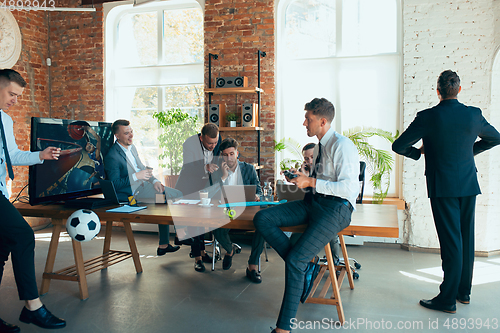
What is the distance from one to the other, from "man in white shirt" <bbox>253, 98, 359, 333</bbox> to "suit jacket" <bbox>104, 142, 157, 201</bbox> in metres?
1.52

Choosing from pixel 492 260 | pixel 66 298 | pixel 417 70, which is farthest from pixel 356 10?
pixel 66 298

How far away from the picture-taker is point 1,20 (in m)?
5.43

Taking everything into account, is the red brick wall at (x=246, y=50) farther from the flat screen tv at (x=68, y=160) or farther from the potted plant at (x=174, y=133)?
the flat screen tv at (x=68, y=160)

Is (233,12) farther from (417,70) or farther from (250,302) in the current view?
(250,302)

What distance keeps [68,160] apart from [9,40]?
12.1 ft

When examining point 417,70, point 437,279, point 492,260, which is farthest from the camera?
point 417,70

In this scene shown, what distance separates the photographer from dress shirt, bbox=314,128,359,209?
242 cm

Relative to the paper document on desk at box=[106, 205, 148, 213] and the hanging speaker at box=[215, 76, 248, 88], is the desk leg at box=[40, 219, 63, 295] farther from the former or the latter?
the hanging speaker at box=[215, 76, 248, 88]

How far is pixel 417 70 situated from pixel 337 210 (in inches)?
118

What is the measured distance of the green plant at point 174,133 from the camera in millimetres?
5332

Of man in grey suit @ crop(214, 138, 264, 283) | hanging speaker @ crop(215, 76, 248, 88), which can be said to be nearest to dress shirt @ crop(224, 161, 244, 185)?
man in grey suit @ crop(214, 138, 264, 283)

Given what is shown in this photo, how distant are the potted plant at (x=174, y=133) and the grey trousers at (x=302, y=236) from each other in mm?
3088

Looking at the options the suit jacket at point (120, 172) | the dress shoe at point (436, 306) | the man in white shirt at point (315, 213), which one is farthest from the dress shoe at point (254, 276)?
the dress shoe at point (436, 306)

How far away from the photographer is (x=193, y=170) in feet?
13.2
